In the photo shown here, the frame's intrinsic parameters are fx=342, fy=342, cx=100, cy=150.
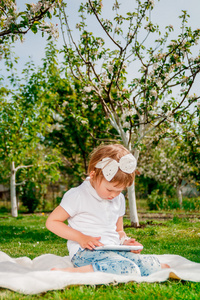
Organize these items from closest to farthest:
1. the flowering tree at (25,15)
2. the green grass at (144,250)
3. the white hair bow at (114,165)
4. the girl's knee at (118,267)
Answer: the green grass at (144,250)
the girl's knee at (118,267)
the white hair bow at (114,165)
the flowering tree at (25,15)

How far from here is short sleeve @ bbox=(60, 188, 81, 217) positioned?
283cm

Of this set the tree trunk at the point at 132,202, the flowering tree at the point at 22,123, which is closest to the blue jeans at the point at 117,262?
the tree trunk at the point at 132,202

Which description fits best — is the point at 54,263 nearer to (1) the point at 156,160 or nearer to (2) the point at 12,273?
(2) the point at 12,273

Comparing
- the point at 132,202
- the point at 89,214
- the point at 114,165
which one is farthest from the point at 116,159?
the point at 132,202

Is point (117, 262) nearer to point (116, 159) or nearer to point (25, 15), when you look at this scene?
point (116, 159)

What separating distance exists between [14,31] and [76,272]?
3.02 metres

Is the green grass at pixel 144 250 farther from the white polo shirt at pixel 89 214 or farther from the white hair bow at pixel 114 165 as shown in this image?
the white hair bow at pixel 114 165

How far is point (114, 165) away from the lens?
2.75m

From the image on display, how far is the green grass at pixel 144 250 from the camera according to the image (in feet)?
7.22

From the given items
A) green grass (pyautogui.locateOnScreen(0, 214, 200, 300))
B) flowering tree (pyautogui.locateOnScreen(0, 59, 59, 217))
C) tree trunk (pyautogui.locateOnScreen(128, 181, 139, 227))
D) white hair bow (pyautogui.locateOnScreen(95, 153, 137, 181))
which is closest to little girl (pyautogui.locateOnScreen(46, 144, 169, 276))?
white hair bow (pyautogui.locateOnScreen(95, 153, 137, 181))

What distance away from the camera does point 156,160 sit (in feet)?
52.6

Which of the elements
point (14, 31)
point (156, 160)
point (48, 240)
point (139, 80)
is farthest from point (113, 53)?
point (156, 160)

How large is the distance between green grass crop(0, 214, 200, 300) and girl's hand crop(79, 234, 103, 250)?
324mm

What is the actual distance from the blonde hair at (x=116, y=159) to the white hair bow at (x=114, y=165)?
0.03 meters
